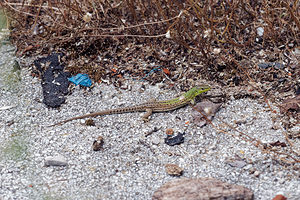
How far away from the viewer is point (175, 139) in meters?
4.30

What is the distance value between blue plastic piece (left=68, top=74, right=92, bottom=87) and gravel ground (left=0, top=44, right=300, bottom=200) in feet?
0.41

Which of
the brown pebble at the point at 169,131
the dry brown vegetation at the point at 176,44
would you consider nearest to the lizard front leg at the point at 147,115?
the brown pebble at the point at 169,131

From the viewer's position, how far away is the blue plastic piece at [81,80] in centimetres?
521

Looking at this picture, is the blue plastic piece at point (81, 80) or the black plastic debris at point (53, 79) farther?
the blue plastic piece at point (81, 80)

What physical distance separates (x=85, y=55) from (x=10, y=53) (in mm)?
1334

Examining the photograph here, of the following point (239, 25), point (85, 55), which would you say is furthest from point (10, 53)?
point (239, 25)

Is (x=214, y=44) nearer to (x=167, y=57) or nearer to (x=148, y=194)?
(x=167, y=57)

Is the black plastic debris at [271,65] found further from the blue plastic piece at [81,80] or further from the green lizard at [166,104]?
the blue plastic piece at [81,80]

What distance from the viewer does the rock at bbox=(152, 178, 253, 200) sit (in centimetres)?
326

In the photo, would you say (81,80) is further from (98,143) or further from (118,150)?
(118,150)

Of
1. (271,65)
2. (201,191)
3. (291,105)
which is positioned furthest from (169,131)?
(271,65)

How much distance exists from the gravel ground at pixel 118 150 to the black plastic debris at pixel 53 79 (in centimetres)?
11

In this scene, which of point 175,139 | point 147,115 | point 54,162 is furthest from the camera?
point 147,115

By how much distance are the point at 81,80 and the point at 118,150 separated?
152 centimetres
